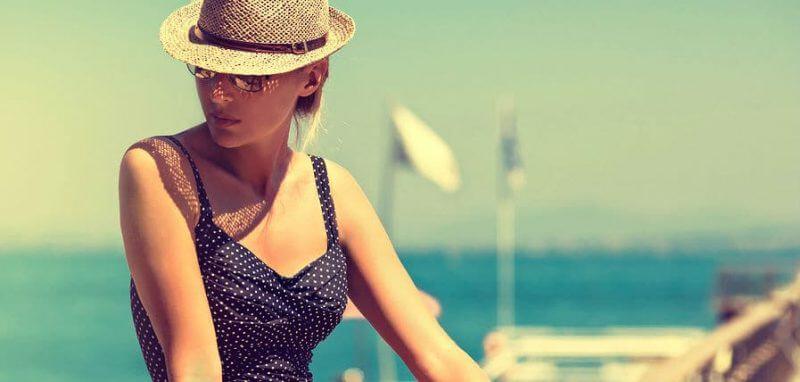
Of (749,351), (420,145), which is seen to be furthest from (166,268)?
(420,145)

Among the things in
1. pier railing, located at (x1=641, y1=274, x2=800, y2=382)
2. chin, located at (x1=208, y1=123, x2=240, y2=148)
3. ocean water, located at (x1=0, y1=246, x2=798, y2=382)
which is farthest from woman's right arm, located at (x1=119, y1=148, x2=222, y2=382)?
ocean water, located at (x1=0, y1=246, x2=798, y2=382)

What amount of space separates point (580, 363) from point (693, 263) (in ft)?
559

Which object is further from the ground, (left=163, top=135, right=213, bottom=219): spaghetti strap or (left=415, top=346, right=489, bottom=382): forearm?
(left=163, top=135, right=213, bottom=219): spaghetti strap

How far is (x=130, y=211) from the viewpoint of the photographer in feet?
7.54

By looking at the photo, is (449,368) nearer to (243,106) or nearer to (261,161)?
(261,161)

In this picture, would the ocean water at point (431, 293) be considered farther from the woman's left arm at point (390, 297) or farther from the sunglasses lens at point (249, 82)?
the sunglasses lens at point (249, 82)

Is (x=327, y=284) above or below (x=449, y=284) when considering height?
below

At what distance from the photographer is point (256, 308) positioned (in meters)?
2.41

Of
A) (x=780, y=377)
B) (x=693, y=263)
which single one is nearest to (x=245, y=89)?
(x=780, y=377)

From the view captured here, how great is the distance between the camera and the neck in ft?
7.95

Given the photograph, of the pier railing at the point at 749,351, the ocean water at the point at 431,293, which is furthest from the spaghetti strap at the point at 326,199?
the ocean water at the point at 431,293

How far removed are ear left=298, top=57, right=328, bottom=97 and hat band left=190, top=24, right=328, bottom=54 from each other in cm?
4

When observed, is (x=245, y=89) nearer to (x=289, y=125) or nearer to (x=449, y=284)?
(x=289, y=125)

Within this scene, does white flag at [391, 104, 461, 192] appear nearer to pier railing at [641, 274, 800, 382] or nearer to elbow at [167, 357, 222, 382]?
pier railing at [641, 274, 800, 382]
